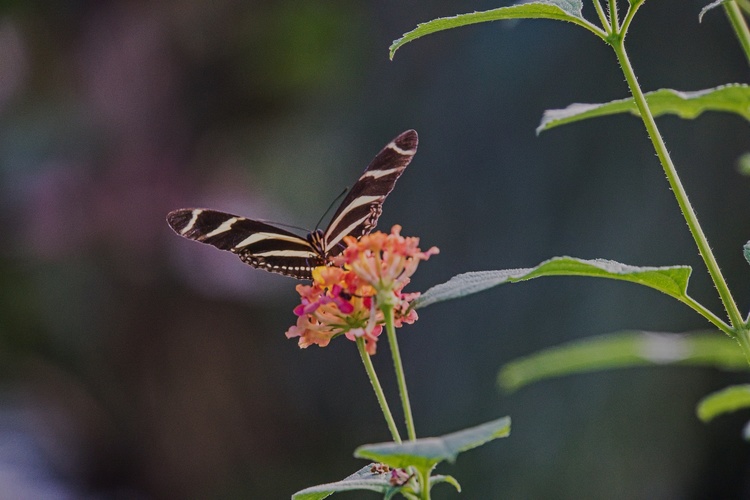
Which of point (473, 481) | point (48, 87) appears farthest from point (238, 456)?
point (48, 87)

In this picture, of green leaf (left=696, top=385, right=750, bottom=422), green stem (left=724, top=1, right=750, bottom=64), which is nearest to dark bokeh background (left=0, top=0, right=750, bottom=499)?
green leaf (left=696, top=385, right=750, bottom=422)

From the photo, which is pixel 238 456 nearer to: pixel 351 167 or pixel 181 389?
pixel 181 389

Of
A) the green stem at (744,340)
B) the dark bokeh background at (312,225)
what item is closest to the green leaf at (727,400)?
the green stem at (744,340)

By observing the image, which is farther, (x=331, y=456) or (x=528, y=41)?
(x=331, y=456)

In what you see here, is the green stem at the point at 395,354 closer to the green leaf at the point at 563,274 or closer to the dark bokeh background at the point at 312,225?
the green leaf at the point at 563,274

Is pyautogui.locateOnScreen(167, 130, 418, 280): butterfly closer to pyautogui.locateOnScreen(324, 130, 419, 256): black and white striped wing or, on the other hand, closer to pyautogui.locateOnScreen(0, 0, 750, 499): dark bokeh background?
pyautogui.locateOnScreen(324, 130, 419, 256): black and white striped wing

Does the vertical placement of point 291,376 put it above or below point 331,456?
above
